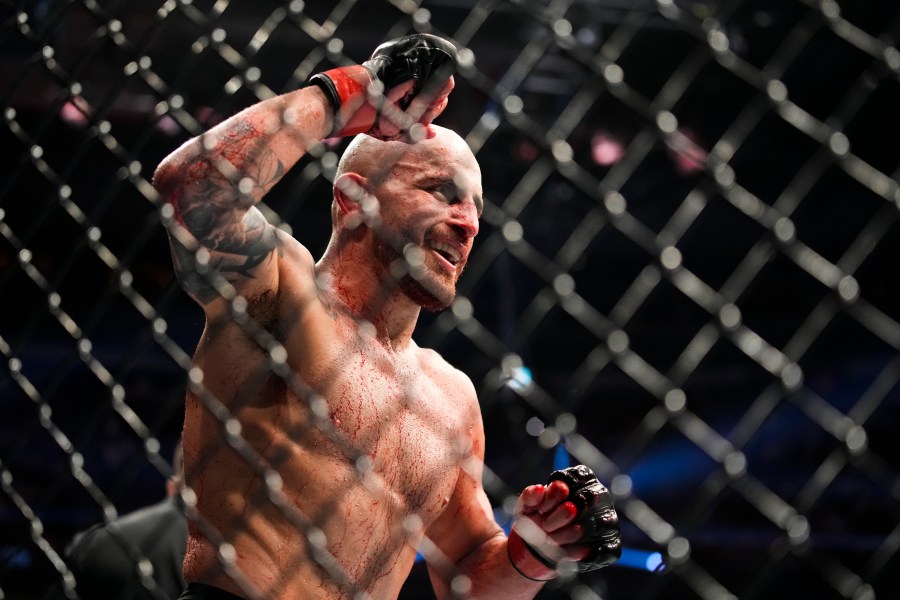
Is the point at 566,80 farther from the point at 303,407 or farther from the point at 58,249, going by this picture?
the point at 303,407

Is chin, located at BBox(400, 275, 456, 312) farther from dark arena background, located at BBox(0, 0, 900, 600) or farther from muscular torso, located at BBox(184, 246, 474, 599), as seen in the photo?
dark arena background, located at BBox(0, 0, 900, 600)

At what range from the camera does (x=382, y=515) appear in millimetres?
1331

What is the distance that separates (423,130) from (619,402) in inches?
107

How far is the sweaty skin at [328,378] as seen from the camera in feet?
3.51

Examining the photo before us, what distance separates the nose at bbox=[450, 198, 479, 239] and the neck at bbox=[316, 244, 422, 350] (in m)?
0.13

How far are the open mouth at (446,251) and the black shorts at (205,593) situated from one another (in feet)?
1.82

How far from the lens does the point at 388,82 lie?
1107 mm

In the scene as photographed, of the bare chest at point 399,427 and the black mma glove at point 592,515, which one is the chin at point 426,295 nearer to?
the bare chest at point 399,427

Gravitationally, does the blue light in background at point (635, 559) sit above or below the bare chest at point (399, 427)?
below

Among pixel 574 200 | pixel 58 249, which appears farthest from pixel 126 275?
pixel 574 200

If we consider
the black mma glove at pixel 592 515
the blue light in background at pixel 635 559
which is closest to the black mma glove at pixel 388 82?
the black mma glove at pixel 592 515

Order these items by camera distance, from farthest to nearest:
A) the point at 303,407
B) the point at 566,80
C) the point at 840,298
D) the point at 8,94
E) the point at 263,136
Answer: the point at 566,80, the point at 8,94, the point at 303,407, the point at 263,136, the point at 840,298

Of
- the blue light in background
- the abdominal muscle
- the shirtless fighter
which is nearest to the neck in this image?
the shirtless fighter

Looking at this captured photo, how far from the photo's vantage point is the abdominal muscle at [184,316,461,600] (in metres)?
1.22
